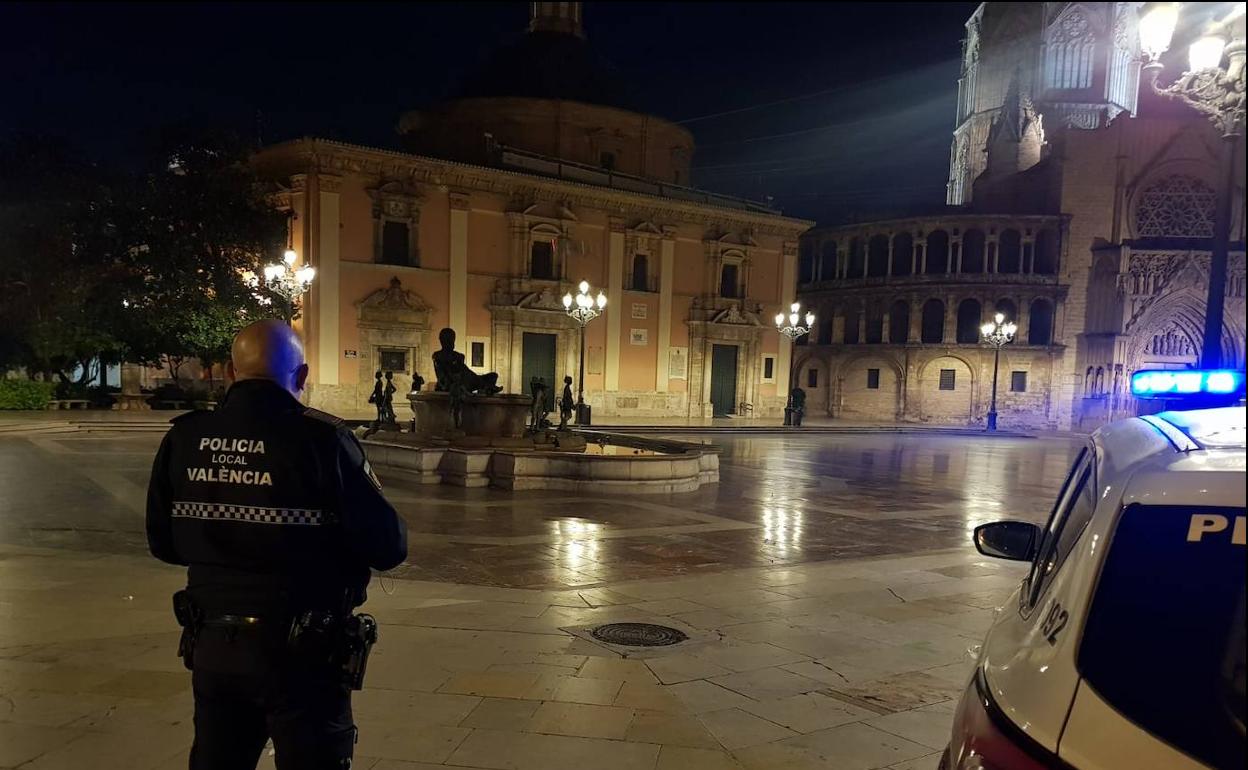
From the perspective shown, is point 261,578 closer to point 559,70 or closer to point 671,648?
point 671,648

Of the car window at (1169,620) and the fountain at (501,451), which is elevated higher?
the car window at (1169,620)

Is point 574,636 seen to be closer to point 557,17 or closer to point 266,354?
point 266,354

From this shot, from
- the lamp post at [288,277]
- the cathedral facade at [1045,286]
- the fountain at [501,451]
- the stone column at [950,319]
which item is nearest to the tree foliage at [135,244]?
the lamp post at [288,277]

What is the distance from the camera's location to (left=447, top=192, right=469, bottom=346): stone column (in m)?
30.0

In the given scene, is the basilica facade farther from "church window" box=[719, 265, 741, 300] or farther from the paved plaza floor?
the paved plaza floor

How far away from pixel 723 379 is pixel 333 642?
34.8 metres

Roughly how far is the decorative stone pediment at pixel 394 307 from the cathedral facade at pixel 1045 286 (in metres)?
23.2

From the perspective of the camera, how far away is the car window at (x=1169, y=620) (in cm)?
151

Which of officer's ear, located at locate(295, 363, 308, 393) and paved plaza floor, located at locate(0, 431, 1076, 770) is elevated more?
officer's ear, located at locate(295, 363, 308, 393)

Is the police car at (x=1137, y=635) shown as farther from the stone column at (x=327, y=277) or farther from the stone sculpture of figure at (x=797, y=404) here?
the stone sculpture of figure at (x=797, y=404)

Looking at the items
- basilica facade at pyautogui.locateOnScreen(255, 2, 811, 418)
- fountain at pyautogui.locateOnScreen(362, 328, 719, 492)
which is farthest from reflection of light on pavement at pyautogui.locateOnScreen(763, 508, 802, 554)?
basilica facade at pyautogui.locateOnScreen(255, 2, 811, 418)

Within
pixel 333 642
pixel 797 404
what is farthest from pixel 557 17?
pixel 333 642

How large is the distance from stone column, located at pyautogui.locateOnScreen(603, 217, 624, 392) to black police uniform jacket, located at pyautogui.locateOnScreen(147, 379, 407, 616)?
30800mm

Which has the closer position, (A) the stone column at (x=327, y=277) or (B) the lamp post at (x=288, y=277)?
(B) the lamp post at (x=288, y=277)
